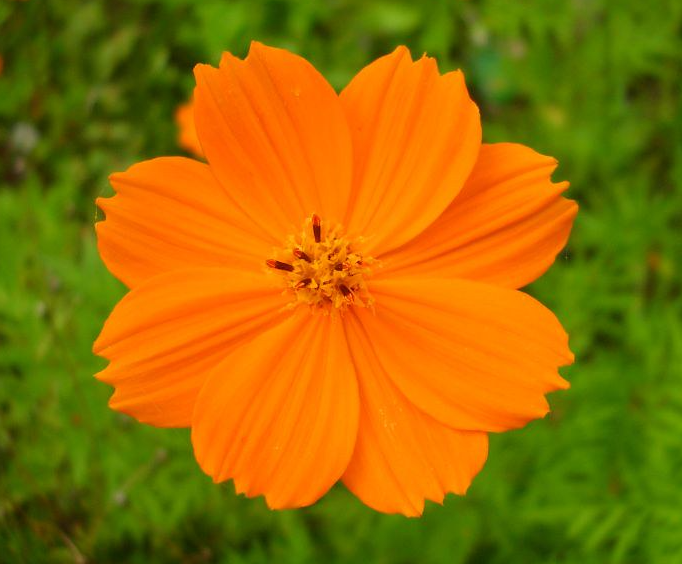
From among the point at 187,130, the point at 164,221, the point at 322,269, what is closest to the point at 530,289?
the point at 187,130

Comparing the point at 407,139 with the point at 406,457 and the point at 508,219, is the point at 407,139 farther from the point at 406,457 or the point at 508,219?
the point at 406,457

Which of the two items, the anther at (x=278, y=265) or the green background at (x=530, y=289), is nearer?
the anther at (x=278, y=265)

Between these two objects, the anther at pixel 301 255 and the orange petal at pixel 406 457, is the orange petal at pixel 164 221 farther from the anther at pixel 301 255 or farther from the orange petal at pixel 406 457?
the orange petal at pixel 406 457

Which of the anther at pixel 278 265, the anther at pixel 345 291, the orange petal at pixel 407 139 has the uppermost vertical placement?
the orange petal at pixel 407 139

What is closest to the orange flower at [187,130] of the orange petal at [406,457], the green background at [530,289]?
the green background at [530,289]

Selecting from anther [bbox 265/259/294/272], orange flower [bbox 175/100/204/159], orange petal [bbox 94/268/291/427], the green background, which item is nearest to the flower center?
anther [bbox 265/259/294/272]

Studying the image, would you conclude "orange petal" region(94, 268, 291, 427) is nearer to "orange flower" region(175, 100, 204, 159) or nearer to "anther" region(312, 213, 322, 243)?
"anther" region(312, 213, 322, 243)

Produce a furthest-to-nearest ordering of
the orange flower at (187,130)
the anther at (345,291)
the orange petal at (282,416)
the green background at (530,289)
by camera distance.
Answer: the orange flower at (187,130) → the green background at (530,289) → the anther at (345,291) → the orange petal at (282,416)

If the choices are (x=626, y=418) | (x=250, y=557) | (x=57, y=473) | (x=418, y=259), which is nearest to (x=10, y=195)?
(x=57, y=473)

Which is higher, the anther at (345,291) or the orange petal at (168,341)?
the anther at (345,291)
